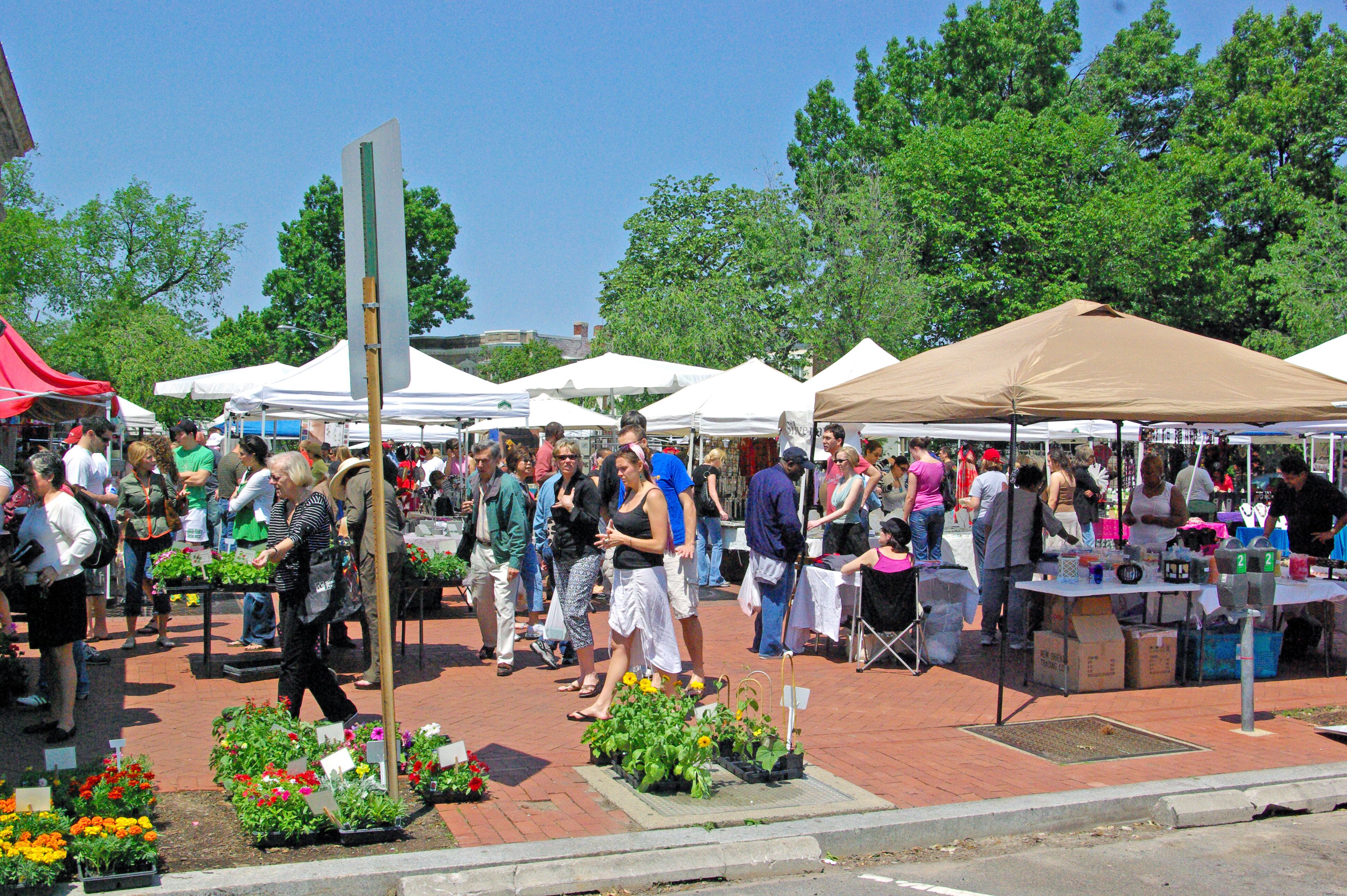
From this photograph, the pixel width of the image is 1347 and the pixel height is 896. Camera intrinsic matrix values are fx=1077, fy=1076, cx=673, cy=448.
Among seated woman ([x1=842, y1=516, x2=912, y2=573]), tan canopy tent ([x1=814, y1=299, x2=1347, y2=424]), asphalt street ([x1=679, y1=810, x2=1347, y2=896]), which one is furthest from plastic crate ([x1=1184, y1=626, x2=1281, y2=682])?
asphalt street ([x1=679, y1=810, x2=1347, y2=896])

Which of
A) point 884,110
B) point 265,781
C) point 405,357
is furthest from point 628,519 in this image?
point 884,110

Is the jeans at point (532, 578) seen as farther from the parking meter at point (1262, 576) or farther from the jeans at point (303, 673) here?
the parking meter at point (1262, 576)

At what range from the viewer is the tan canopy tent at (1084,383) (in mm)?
7367

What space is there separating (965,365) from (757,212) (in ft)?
79.4

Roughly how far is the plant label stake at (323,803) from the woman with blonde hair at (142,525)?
5.14 meters

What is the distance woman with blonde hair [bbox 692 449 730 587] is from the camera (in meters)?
12.8

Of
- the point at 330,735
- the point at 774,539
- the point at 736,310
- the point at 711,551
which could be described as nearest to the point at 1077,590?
the point at 774,539

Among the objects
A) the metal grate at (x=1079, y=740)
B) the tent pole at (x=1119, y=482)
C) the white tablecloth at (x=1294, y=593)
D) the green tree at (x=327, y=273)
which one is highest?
the green tree at (x=327, y=273)

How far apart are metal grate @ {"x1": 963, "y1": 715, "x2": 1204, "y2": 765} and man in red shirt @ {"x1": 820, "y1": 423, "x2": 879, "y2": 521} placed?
4050mm

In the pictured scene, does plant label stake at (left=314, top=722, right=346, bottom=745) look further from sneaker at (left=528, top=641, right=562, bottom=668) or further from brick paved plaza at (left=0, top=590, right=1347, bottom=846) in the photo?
sneaker at (left=528, top=641, right=562, bottom=668)

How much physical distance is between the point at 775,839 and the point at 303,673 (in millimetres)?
2828

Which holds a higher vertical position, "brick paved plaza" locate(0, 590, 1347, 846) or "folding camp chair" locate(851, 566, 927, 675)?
"folding camp chair" locate(851, 566, 927, 675)

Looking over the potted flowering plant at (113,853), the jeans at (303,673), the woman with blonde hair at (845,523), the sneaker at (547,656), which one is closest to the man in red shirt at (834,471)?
the woman with blonde hair at (845,523)

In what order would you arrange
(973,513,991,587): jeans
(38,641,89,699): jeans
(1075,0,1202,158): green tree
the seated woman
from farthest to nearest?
1. (1075,0,1202,158): green tree
2. (973,513,991,587): jeans
3. the seated woman
4. (38,641,89,699): jeans
